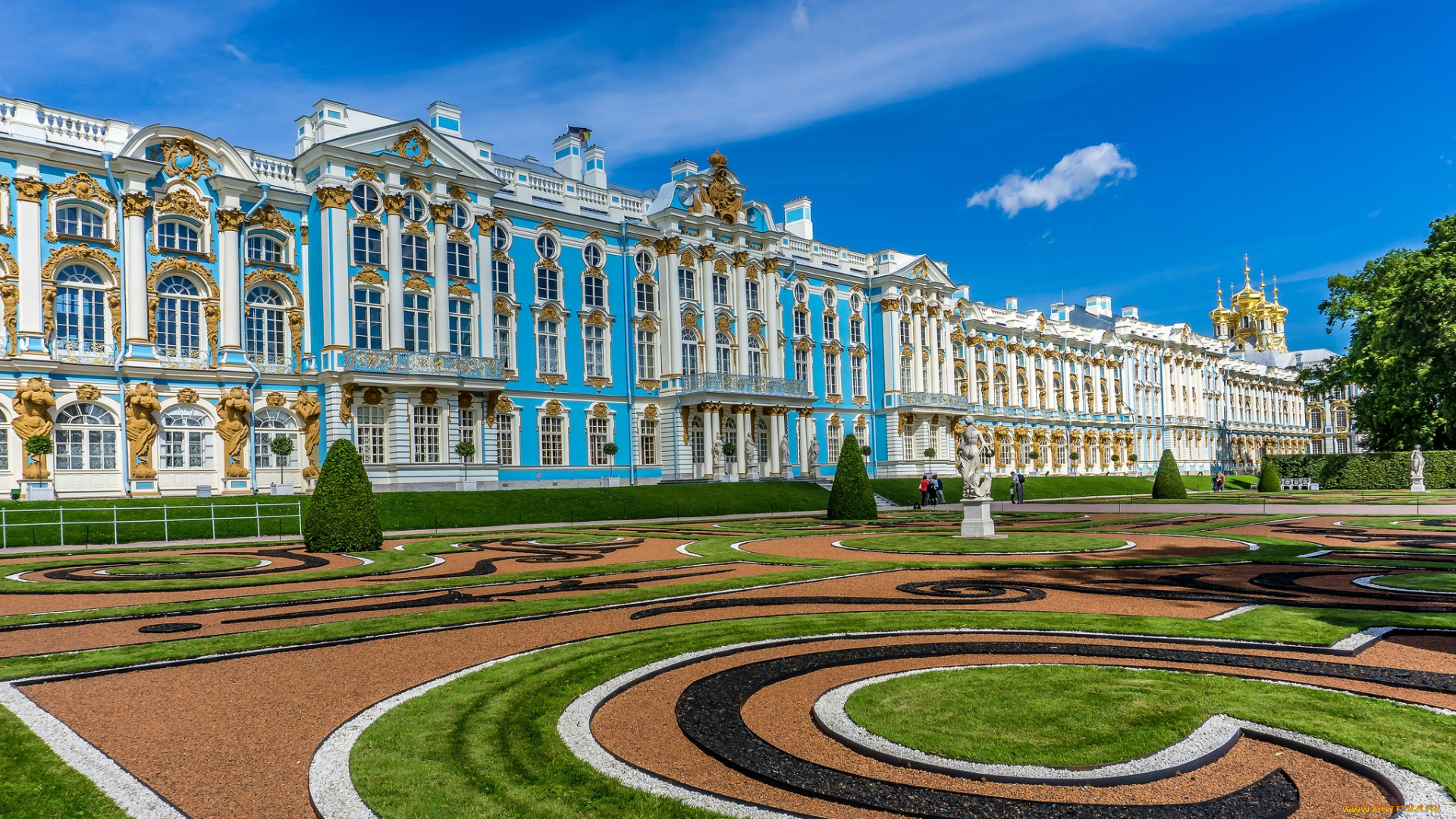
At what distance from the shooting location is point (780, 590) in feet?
42.4


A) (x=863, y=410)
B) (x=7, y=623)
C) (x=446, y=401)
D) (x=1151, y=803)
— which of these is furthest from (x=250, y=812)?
(x=863, y=410)

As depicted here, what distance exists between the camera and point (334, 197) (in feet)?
115

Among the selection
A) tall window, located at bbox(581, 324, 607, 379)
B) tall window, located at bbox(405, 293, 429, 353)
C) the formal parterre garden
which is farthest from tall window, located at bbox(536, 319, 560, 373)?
the formal parterre garden

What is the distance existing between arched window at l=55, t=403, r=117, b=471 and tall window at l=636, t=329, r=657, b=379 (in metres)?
22.0

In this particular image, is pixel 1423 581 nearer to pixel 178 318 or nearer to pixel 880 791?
pixel 880 791

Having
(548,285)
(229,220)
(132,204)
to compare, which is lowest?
(548,285)

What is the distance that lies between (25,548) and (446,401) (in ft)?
53.4

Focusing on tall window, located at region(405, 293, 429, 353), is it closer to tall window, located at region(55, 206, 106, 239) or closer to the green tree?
tall window, located at region(55, 206, 106, 239)

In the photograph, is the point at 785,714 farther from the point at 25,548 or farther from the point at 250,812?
the point at 25,548

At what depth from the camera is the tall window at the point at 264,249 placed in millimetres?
34384

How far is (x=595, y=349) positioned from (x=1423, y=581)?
3573 cm

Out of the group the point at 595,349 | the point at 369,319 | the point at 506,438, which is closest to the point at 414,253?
the point at 369,319

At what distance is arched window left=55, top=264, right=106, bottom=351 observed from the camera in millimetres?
30719

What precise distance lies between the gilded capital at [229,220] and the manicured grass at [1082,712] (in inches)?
1311
